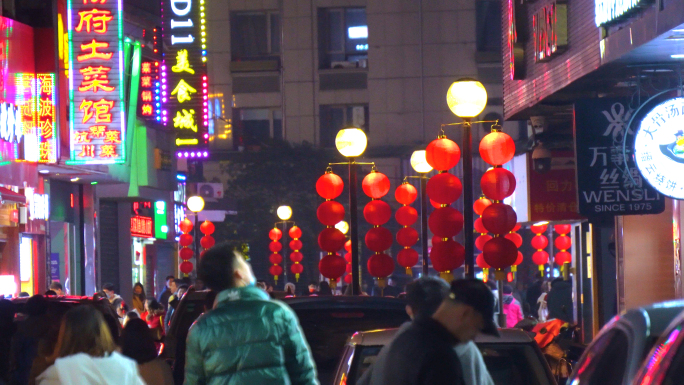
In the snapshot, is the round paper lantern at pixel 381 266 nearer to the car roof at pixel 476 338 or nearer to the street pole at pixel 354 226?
the street pole at pixel 354 226

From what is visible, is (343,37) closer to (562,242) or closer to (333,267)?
(562,242)

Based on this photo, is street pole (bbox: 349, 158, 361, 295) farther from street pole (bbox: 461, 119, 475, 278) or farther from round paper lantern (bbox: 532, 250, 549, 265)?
round paper lantern (bbox: 532, 250, 549, 265)

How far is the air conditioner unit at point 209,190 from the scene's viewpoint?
4425 centimetres

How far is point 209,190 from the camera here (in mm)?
44406

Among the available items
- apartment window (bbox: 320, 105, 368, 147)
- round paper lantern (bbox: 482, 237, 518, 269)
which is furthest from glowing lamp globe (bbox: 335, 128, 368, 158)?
apartment window (bbox: 320, 105, 368, 147)

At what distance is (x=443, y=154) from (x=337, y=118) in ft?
116

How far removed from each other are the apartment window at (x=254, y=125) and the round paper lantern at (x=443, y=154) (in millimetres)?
35065

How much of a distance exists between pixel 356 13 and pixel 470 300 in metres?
48.8

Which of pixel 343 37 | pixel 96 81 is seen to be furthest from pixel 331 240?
pixel 343 37

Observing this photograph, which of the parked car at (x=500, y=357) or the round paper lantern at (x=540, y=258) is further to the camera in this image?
the round paper lantern at (x=540, y=258)

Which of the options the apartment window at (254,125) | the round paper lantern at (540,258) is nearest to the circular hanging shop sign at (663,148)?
the round paper lantern at (540,258)

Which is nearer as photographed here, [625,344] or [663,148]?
[625,344]

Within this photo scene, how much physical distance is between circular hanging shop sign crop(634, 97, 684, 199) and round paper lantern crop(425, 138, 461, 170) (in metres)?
7.28

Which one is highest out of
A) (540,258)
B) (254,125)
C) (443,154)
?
(254,125)
